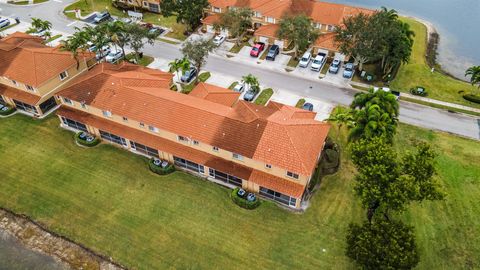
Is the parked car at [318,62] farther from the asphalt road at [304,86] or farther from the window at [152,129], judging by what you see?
the window at [152,129]

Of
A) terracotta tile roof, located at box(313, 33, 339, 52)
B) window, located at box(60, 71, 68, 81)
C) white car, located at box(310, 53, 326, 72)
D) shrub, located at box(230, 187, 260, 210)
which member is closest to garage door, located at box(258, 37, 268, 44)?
terracotta tile roof, located at box(313, 33, 339, 52)

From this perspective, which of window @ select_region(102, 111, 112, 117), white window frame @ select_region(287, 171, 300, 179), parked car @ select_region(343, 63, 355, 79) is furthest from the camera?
Result: parked car @ select_region(343, 63, 355, 79)

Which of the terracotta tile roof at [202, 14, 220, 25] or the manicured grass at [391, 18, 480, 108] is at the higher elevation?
the terracotta tile roof at [202, 14, 220, 25]

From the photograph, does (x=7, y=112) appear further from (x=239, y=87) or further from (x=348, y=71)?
(x=348, y=71)

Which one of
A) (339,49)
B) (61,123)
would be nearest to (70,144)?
(61,123)

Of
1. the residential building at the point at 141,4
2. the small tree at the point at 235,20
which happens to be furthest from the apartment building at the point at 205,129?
the residential building at the point at 141,4

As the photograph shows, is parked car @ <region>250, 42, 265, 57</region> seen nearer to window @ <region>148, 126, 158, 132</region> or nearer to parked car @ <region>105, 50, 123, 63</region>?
parked car @ <region>105, 50, 123, 63</region>

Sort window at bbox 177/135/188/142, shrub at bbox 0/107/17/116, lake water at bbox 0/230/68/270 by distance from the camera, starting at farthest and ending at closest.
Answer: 1. shrub at bbox 0/107/17/116
2. window at bbox 177/135/188/142
3. lake water at bbox 0/230/68/270
